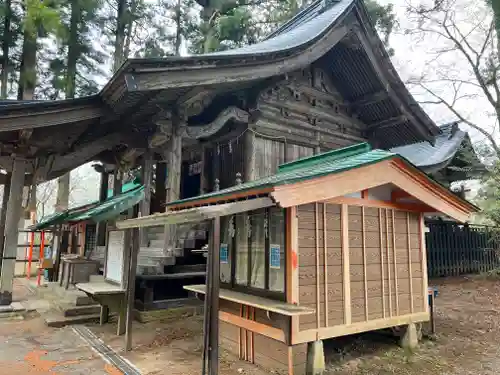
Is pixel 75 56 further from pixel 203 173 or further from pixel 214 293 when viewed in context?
pixel 214 293

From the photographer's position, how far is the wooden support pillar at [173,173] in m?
7.14

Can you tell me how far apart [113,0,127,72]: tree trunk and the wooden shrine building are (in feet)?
28.5

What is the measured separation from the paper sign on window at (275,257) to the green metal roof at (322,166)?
860mm

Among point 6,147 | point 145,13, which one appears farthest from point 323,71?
point 145,13

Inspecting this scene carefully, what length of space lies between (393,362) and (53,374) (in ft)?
14.9

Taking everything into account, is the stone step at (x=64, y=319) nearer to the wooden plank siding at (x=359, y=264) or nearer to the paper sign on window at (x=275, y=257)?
the paper sign on window at (x=275, y=257)

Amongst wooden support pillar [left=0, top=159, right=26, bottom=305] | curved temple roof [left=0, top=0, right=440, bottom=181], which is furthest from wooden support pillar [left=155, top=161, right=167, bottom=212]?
wooden support pillar [left=0, top=159, right=26, bottom=305]

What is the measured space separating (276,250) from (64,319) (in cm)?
515

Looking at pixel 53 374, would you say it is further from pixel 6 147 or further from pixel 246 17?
pixel 246 17

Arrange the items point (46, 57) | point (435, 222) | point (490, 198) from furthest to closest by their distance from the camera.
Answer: point (46, 57)
point (435, 222)
point (490, 198)

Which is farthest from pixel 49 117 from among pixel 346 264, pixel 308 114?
pixel 308 114

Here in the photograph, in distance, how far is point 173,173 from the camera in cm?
727

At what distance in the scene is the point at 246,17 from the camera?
17.3 metres

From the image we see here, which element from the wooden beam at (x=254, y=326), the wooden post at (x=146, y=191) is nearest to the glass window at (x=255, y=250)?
the wooden beam at (x=254, y=326)
